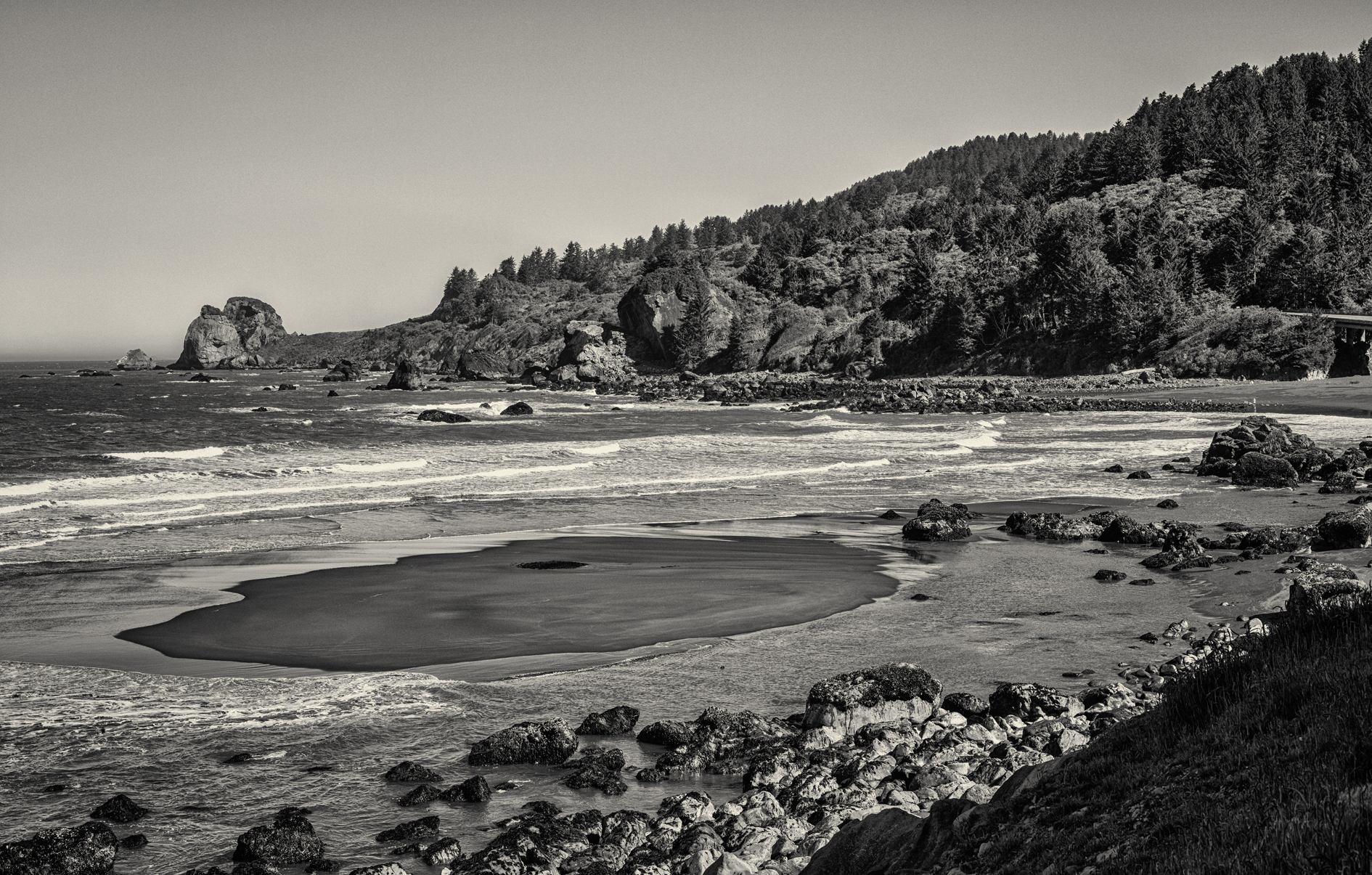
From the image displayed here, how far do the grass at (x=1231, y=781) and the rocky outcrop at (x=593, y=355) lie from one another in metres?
121

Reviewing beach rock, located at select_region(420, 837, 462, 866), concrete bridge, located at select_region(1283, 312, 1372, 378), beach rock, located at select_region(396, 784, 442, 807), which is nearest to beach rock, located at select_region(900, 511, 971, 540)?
beach rock, located at select_region(396, 784, 442, 807)

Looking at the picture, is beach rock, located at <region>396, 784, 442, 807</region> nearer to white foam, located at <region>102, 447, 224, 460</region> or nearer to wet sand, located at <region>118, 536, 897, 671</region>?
wet sand, located at <region>118, 536, 897, 671</region>

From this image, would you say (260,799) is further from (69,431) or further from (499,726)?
(69,431)

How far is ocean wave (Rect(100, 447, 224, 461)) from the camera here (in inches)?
1622

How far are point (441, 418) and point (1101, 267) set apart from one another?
73.3 meters

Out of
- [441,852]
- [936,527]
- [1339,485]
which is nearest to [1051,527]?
[936,527]

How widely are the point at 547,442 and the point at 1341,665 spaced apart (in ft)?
149

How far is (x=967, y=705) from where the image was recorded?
11.5 meters

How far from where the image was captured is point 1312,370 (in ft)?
264

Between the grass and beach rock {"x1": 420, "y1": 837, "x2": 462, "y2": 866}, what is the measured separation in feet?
14.4

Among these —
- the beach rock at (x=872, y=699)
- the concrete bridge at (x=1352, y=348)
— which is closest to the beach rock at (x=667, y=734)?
the beach rock at (x=872, y=699)

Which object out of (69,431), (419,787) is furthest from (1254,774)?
(69,431)

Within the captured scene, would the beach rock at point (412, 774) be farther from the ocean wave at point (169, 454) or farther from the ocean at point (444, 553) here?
the ocean wave at point (169, 454)

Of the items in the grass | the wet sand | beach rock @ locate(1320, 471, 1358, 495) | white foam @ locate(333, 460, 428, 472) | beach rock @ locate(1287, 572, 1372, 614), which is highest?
the grass
